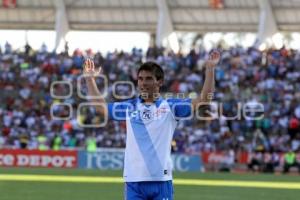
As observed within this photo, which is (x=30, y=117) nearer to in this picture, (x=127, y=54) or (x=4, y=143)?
(x=4, y=143)

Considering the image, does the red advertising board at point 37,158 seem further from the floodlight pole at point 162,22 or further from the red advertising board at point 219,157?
the floodlight pole at point 162,22

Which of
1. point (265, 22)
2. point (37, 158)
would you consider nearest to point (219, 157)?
point (37, 158)

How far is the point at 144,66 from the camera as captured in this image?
537cm

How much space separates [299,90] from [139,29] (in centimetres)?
1007

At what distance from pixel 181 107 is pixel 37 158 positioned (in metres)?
20.5

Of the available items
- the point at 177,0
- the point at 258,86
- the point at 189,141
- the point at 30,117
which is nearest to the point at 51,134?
the point at 30,117

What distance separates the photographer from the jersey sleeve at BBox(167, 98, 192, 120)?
553 cm

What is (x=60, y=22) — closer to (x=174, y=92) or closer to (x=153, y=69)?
(x=174, y=92)

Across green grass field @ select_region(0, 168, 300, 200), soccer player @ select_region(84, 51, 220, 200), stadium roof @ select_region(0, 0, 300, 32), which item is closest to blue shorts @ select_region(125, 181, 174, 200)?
soccer player @ select_region(84, 51, 220, 200)

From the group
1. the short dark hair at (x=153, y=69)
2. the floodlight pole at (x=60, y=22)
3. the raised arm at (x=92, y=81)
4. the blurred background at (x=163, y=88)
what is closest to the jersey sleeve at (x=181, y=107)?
the short dark hair at (x=153, y=69)

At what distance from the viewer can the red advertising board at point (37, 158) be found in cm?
2544

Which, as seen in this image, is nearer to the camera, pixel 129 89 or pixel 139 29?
pixel 129 89

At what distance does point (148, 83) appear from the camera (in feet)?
17.7

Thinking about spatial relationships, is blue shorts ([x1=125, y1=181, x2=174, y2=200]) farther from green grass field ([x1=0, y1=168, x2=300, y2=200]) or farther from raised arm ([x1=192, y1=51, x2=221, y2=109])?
green grass field ([x1=0, y1=168, x2=300, y2=200])
